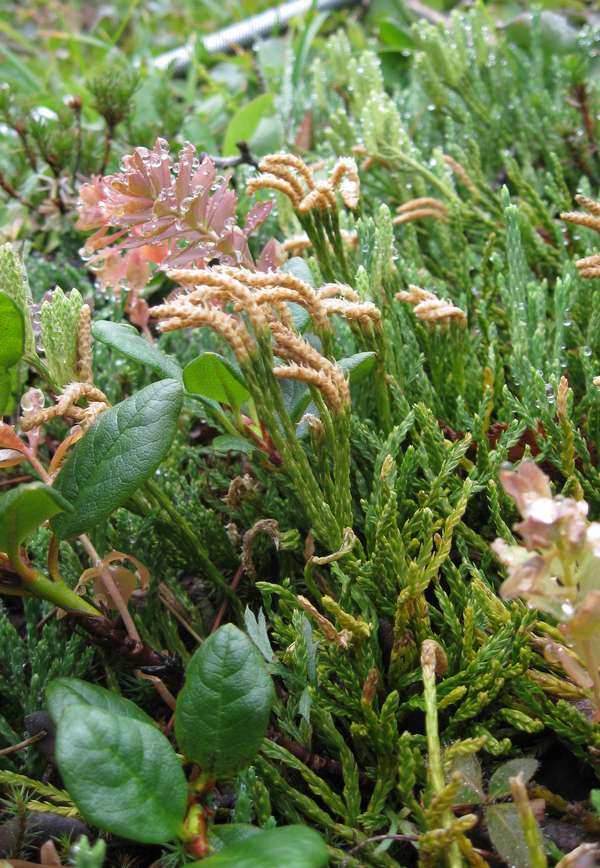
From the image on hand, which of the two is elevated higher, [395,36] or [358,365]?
[395,36]

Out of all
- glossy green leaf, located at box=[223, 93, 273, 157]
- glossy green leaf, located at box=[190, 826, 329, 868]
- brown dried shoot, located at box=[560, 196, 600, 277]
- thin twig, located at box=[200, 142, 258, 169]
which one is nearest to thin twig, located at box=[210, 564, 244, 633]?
glossy green leaf, located at box=[190, 826, 329, 868]

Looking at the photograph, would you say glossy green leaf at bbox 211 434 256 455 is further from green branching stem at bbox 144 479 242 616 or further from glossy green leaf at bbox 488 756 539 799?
glossy green leaf at bbox 488 756 539 799

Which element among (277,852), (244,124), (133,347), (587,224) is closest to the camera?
(277,852)

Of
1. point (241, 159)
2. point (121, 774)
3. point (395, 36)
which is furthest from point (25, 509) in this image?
point (395, 36)

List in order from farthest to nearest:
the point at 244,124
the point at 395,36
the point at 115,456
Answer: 1. the point at 395,36
2. the point at 244,124
3. the point at 115,456

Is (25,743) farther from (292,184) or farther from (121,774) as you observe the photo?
(292,184)

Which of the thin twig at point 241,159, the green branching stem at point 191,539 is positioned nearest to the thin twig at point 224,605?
the green branching stem at point 191,539

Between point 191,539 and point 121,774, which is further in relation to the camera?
point 191,539
